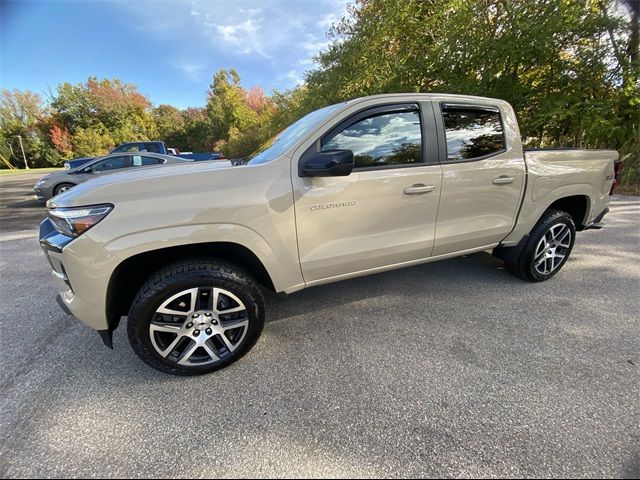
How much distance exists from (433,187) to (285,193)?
1.26 metres

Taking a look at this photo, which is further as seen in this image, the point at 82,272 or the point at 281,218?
the point at 281,218

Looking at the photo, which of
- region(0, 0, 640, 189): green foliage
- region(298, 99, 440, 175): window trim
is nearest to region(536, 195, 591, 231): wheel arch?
region(298, 99, 440, 175): window trim

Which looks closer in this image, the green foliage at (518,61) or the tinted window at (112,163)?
the green foliage at (518,61)

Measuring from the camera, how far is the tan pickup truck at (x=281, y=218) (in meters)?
1.93

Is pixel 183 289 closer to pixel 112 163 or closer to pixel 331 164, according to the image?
pixel 331 164

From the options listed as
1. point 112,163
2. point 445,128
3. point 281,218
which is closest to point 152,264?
point 281,218

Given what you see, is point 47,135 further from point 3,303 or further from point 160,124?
point 3,303

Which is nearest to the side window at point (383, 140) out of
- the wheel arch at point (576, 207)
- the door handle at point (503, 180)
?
the door handle at point (503, 180)

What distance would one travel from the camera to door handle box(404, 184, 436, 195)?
2.50 metres

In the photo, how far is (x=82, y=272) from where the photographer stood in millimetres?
1901

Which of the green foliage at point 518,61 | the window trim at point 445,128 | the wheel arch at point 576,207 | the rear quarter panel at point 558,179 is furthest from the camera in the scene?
the green foliage at point 518,61

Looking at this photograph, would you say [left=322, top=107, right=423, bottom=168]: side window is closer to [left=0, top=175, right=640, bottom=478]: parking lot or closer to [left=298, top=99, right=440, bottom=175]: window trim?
[left=298, top=99, right=440, bottom=175]: window trim

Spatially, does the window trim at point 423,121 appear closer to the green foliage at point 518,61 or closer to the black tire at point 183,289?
the black tire at point 183,289

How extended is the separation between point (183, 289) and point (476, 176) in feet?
8.36
